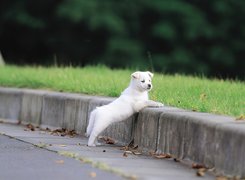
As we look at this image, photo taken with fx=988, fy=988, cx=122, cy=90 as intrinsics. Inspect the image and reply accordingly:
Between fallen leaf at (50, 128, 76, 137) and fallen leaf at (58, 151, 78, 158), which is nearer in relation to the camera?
fallen leaf at (58, 151, 78, 158)

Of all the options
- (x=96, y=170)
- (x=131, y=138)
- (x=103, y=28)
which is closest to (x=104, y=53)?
(x=103, y=28)

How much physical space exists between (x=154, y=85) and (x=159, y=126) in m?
3.77

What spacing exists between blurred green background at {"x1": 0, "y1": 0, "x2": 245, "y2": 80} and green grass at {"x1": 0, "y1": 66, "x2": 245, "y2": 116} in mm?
14803

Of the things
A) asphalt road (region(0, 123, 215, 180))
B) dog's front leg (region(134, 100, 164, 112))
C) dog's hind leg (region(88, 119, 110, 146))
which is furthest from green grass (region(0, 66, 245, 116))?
asphalt road (region(0, 123, 215, 180))

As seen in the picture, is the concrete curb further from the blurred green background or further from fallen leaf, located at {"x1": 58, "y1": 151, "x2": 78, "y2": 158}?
the blurred green background

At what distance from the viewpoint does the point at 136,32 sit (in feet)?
117

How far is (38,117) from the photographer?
1451 cm

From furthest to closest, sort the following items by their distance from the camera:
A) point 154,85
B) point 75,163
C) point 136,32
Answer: point 136,32, point 154,85, point 75,163

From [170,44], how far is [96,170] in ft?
87.1

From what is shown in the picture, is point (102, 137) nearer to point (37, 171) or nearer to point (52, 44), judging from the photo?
point (37, 171)

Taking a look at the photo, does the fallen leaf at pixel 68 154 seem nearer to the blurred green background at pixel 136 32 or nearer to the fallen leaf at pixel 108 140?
the fallen leaf at pixel 108 140

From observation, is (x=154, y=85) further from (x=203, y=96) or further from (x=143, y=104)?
(x=143, y=104)

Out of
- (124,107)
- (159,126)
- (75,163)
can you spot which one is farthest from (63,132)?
(75,163)

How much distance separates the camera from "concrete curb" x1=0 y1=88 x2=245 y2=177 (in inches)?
348
